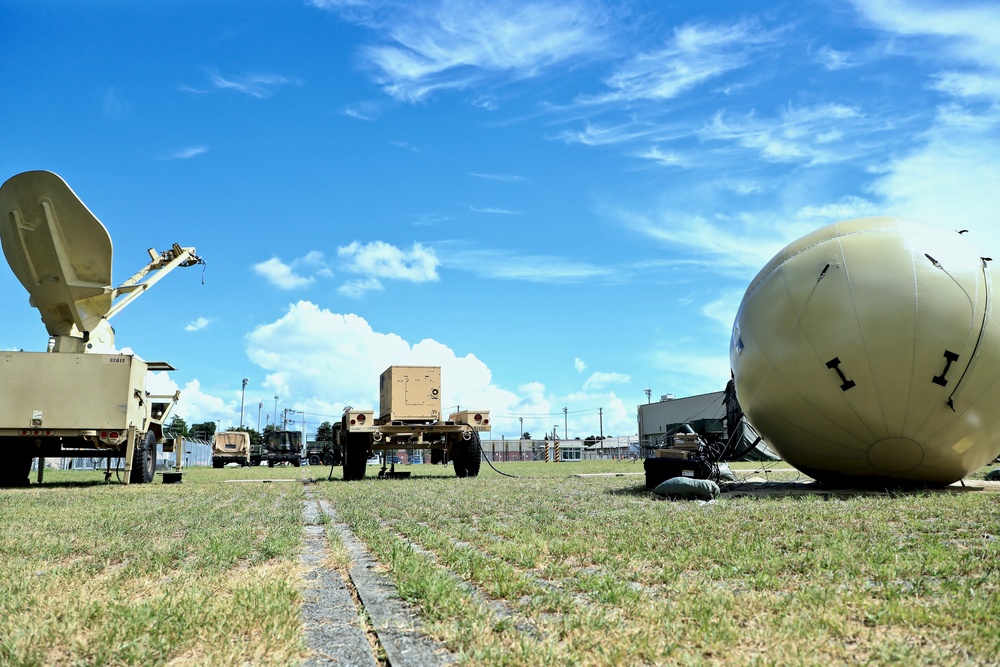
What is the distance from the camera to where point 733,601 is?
3127 mm

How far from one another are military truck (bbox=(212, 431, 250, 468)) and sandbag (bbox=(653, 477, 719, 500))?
40.4m

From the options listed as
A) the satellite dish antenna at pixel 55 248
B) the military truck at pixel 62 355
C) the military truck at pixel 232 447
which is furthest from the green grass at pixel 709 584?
the military truck at pixel 232 447

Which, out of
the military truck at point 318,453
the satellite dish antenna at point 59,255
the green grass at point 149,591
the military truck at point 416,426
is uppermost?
the satellite dish antenna at point 59,255

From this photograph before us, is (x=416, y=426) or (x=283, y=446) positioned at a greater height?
(x=416, y=426)

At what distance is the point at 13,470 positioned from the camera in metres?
14.1

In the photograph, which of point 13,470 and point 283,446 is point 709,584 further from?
point 283,446

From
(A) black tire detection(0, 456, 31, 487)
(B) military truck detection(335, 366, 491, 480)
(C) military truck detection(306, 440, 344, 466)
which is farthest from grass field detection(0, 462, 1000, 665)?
(C) military truck detection(306, 440, 344, 466)

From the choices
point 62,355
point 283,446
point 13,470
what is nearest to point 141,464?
point 13,470

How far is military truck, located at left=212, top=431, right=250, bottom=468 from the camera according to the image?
44222mm

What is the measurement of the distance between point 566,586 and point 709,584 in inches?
29.2

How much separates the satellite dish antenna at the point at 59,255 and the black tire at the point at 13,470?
2.55 meters

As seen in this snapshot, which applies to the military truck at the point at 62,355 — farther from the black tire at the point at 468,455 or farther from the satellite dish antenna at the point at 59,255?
the black tire at the point at 468,455

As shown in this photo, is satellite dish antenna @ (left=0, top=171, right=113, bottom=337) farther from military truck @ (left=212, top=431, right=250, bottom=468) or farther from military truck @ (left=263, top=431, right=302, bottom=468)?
military truck @ (left=263, top=431, right=302, bottom=468)

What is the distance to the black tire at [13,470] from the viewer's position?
1398 cm
